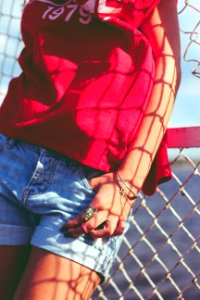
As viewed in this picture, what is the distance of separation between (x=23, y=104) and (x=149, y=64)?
0.27 meters

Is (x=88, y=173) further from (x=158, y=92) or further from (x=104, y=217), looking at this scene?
(x=158, y=92)

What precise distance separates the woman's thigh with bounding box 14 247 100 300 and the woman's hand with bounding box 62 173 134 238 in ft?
0.21

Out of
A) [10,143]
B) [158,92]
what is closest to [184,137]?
[158,92]

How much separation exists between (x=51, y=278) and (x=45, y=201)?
0.15 m

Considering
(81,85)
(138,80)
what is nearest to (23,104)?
(81,85)

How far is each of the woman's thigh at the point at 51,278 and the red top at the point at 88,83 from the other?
20 centimetres

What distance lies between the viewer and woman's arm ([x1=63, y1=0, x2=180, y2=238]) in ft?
4.38

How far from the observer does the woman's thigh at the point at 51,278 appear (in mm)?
1339

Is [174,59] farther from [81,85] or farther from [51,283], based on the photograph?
[51,283]

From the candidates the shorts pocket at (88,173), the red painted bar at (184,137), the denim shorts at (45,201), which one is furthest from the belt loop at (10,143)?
the red painted bar at (184,137)

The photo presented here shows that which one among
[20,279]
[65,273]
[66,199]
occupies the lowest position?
[20,279]

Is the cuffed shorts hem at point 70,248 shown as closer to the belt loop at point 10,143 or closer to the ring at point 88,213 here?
the ring at point 88,213

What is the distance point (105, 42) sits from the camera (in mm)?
1443

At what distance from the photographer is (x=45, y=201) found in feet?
4.51
